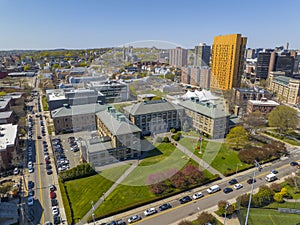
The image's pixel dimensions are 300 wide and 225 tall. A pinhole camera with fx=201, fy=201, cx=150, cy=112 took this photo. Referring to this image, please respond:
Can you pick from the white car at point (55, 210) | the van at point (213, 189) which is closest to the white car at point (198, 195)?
the van at point (213, 189)

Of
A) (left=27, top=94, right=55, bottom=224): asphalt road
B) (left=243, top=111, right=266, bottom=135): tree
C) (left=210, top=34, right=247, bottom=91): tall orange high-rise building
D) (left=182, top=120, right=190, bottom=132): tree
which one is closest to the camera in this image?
(left=27, top=94, right=55, bottom=224): asphalt road

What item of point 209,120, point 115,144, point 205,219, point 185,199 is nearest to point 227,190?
point 185,199

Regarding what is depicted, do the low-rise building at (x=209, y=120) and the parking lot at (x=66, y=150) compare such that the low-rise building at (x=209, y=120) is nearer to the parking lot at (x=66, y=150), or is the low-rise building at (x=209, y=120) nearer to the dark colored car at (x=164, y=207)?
the dark colored car at (x=164, y=207)

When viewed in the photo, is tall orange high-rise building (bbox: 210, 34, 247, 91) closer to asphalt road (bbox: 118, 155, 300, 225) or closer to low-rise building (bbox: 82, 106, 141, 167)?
asphalt road (bbox: 118, 155, 300, 225)

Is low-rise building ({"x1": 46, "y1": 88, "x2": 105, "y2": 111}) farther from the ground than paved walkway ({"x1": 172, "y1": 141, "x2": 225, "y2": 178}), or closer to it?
farther from the ground

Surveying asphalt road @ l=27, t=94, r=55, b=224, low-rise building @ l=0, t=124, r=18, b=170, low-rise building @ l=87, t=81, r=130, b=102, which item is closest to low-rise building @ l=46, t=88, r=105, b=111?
low-rise building @ l=87, t=81, r=130, b=102

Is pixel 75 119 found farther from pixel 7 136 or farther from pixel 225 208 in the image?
pixel 225 208
